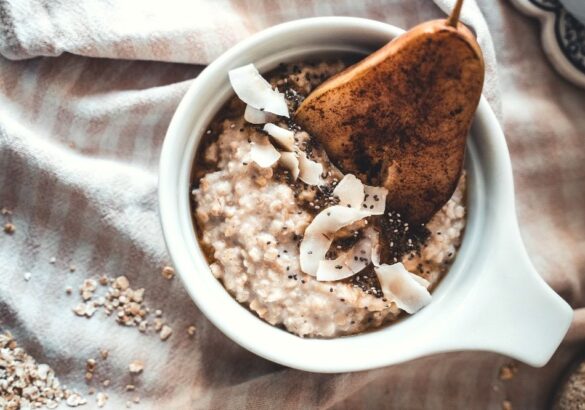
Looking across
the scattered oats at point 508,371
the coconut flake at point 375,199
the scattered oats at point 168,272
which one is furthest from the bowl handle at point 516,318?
the scattered oats at point 168,272

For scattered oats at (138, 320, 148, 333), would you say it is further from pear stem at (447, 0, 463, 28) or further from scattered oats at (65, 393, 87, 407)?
pear stem at (447, 0, 463, 28)

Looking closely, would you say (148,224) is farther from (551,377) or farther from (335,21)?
(551,377)

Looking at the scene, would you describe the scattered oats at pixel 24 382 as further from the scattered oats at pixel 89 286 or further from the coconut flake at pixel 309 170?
the coconut flake at pixel 309 170

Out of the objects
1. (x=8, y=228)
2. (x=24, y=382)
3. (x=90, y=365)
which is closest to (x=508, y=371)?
(x=90, y=365)

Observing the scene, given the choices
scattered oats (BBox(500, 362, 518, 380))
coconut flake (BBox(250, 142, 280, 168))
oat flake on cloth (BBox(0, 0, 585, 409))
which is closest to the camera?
coconut flake (BBox(250, 142, 280, 168))

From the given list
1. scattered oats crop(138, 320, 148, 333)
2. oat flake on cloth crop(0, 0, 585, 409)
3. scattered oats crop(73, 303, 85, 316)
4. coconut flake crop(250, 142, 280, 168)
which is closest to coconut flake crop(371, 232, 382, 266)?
coconut flake crop(250, 142, 280, 168)
